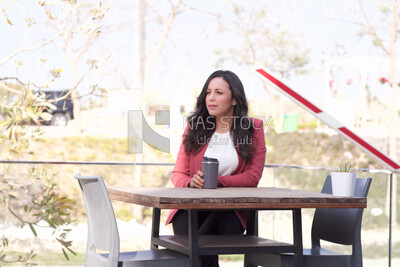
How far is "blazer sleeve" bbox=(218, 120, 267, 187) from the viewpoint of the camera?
2875 millimetres

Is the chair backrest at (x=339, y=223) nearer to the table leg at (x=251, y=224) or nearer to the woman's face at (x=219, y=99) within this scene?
the table leg at (x=251, y=224)

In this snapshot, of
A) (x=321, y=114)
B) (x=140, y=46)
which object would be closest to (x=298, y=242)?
(x=321, y=114)

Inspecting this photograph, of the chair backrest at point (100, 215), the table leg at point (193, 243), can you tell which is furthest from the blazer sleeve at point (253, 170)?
the chair backrest at point (100, 215)

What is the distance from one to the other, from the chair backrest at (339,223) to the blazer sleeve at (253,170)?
33cm

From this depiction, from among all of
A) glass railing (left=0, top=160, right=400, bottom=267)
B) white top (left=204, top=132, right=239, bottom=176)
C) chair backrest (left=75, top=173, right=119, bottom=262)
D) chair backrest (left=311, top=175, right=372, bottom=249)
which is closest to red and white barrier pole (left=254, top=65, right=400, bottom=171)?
glass railing (left=0, top=160, right=400, bottom=267)

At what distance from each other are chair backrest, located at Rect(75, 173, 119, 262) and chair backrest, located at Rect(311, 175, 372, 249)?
98 centimetres

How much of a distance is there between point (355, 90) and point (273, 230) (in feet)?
35.3

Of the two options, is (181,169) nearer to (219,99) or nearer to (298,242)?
(219,99)

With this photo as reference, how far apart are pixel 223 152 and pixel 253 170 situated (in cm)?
17

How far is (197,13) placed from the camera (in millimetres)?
13984

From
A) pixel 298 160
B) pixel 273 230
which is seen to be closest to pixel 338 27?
pixel 298 160

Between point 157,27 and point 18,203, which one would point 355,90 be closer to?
point 157,27

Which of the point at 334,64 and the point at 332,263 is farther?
the point at 334,64

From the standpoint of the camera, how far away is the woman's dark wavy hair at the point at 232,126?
299 centimetres
